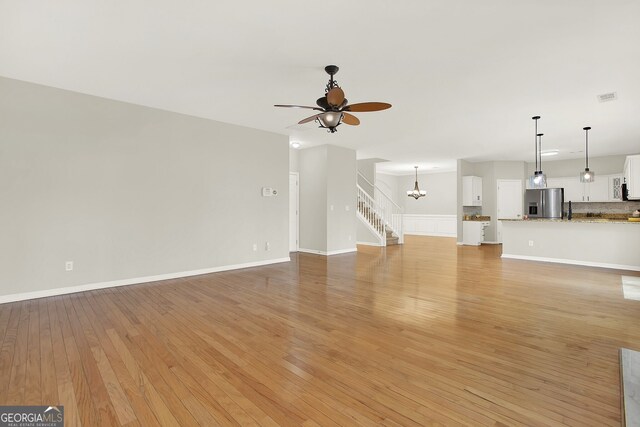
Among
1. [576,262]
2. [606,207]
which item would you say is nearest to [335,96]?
[576,262]

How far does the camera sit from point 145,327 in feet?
10.2

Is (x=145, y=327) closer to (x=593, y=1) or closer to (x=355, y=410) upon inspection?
(x=355, y=410)

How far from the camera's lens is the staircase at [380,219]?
32.2 ft

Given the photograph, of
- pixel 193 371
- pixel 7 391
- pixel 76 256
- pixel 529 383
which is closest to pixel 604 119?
pixel 529 383

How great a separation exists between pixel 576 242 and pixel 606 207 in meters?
4.30

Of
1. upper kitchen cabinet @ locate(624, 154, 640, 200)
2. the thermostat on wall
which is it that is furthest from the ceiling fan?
upper kitchen cabinet @ locate(624, 154, 640, 200)

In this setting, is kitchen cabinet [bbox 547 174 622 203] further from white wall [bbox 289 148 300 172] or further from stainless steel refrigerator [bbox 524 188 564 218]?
white wall [bbox 289 148 300 172]

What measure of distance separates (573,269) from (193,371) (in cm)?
725

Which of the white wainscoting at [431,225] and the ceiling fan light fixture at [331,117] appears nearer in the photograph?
the ceiling fan light fixture at [331,117]

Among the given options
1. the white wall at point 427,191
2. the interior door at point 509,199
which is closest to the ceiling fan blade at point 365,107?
the interior door at point 509,199

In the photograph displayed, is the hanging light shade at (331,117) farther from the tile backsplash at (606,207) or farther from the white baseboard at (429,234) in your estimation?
the white baseboard at (429,234)

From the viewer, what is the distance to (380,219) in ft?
33.6

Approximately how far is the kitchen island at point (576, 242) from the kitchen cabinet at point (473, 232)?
2394 mm

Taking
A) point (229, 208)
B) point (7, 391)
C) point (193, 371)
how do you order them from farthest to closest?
point (229, 208)
point (193, 371)
point (7, 391)
